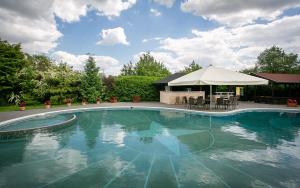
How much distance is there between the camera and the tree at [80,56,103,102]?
971 inches

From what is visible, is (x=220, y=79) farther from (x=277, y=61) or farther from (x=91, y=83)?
(x=277, y=61)

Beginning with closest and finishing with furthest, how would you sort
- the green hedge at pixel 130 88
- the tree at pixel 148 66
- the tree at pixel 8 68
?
the tree at pixel 8 68
the green hedge at pixel 130 88
the tree at pixel 148 66

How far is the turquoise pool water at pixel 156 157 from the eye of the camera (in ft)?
18.5

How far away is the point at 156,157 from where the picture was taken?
298 inches

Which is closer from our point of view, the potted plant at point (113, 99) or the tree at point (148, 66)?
the potted plant at point (113, 99)

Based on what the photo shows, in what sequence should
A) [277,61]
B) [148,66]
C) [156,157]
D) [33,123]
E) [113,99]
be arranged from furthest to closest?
[148,66]
[277,61]
[113,99]
[33,123]
[156,157]

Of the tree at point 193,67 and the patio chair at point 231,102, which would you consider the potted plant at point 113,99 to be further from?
the tree at point 193,67

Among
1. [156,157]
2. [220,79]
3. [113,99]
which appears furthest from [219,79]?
[113,99]

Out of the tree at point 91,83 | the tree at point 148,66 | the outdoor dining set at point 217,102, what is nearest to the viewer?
the outdoor dining set at point 217,102

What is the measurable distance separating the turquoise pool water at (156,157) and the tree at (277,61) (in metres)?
37.4

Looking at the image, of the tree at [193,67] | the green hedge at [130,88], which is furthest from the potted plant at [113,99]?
the tree at [193,67]

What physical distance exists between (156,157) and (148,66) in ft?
164

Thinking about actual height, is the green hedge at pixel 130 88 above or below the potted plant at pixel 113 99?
above

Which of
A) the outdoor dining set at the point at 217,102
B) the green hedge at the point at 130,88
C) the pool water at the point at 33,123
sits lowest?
the pool water at the point at 33,123
